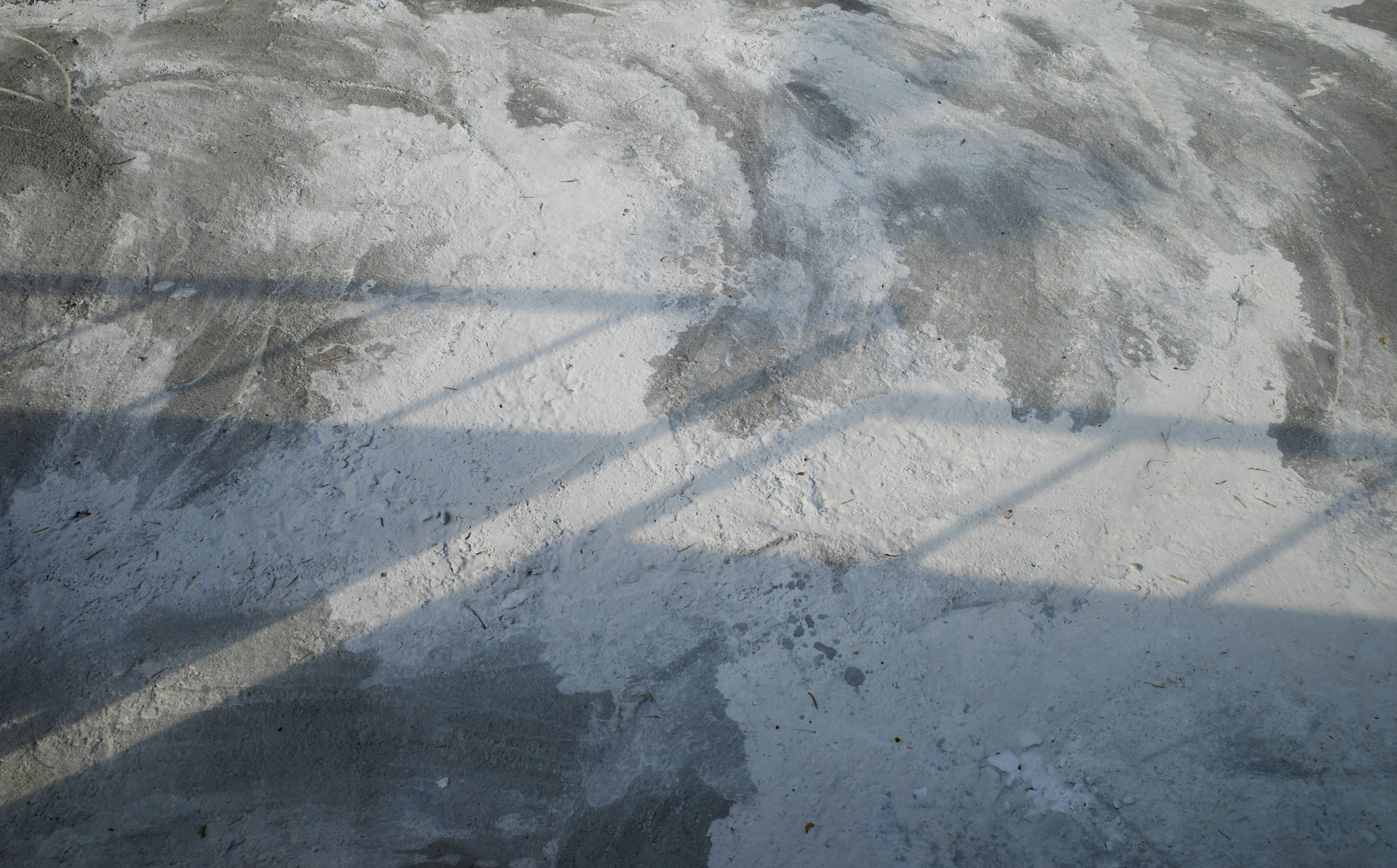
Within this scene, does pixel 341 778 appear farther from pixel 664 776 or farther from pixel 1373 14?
pixel 1373 14

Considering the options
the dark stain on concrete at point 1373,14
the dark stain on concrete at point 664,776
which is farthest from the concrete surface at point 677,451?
the dark stain on concrete at point 1373,14

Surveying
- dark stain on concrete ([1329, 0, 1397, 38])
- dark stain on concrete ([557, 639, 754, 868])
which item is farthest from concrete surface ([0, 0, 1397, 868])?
dark stain on concrete ([1329, 0, 1397, 38])

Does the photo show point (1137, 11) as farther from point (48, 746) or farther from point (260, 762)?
point (48, 746)

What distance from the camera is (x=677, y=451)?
4.03 meters

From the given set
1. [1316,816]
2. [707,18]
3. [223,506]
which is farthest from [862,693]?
[707,18]

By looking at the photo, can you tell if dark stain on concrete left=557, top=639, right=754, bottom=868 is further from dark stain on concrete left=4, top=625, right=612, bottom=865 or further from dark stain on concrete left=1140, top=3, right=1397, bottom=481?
dark stain on concrete left=1140, top=3, right=1397, bottom=481

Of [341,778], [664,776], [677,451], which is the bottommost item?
[341,778]

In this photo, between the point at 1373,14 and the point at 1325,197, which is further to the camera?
the point at 1373,14

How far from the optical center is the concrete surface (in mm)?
3158

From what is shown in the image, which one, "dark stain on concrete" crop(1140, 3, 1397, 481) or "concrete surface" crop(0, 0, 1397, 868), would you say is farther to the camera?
"dark stain on concrete" crop(1140, 3, 1397, 481)

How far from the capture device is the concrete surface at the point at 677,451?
3158mm

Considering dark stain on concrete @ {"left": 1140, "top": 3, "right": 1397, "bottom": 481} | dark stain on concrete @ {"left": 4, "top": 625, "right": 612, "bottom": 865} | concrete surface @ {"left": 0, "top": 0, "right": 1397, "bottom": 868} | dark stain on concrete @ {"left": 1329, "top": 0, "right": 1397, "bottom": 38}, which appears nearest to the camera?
dark stain on concrete @ {"left": 4, "top": 625, "right": 612, "bottom": 865}

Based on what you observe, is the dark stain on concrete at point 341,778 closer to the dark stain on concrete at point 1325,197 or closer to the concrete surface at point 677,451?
the concrete surface at point 677,451

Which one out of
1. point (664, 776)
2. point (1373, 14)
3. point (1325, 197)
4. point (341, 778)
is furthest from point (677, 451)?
point (1373, 14)
